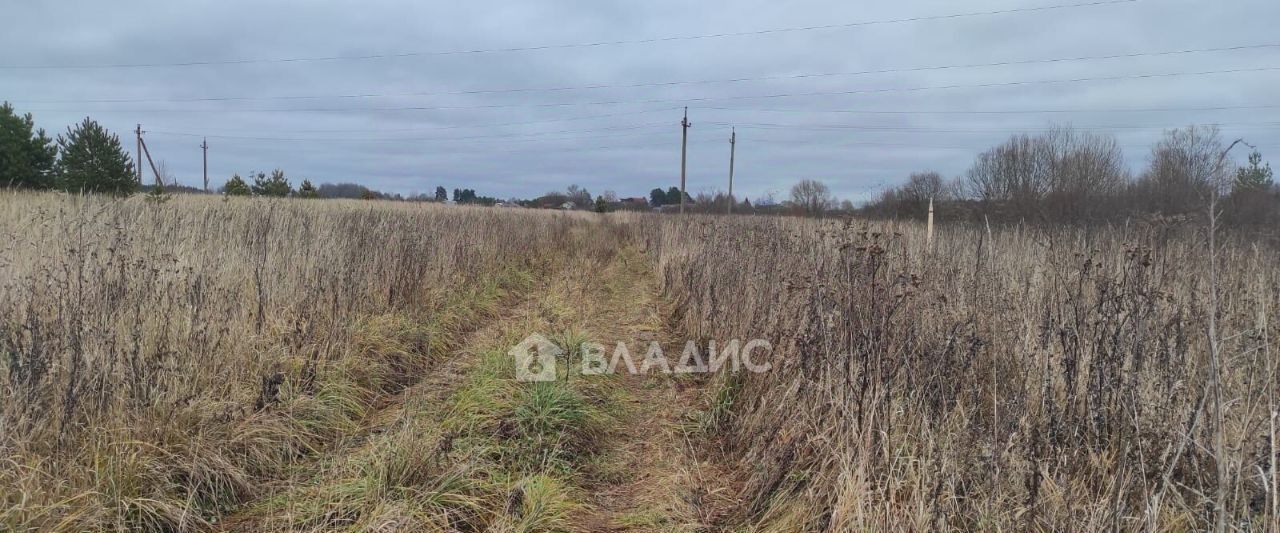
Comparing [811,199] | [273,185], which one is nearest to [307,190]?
[273,185]

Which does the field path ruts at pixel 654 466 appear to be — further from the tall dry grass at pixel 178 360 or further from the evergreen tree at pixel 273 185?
the evergreen tree at pixel 273 185

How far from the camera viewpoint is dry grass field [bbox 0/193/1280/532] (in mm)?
1977

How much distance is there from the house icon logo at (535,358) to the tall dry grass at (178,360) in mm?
791

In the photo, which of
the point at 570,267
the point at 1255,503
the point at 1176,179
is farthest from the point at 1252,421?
the point at 1176,179

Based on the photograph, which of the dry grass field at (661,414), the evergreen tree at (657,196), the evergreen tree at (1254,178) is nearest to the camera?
the dry grass field at (661,414)

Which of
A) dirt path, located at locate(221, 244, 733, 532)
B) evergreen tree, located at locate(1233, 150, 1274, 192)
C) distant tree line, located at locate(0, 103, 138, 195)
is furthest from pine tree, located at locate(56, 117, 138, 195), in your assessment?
evergreen tree, located at locate(1233, 150, 1274, 192)

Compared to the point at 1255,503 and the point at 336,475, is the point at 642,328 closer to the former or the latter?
the point at 336,475

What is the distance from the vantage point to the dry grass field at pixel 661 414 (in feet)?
6.48

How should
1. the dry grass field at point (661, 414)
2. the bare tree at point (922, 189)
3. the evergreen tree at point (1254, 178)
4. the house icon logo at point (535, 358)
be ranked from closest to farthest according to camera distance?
the dry grass field at point (661, 414) < the house icon logo at point (535, 358) < the evergreen tree at point (1254, 178) < the bare tree at point (922, 189)

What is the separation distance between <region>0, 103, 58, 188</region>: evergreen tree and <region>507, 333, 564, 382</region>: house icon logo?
84.6 ft

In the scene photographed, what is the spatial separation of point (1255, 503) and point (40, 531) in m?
3.83

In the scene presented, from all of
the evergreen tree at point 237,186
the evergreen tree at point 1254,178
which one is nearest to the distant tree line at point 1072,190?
the evergreen tree at point 1254,178

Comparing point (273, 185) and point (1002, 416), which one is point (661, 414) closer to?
point (1002, 416)

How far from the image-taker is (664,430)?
10.8ft
